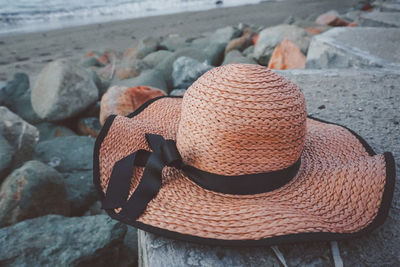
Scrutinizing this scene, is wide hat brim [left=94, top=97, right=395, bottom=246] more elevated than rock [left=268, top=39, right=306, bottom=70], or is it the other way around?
wide hat brim [left=94, top=97, right=395, bottom=246]

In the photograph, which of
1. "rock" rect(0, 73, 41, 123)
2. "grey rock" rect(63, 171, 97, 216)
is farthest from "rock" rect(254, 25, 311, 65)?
"rock" rect(0, 73, 41, 123)

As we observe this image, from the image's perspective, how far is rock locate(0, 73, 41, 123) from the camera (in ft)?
12.6

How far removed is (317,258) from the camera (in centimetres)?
108

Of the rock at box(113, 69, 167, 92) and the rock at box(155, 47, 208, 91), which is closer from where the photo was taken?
the rock at box(113, 69, 167, 92)

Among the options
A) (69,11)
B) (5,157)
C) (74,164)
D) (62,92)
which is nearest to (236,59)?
(62,92)

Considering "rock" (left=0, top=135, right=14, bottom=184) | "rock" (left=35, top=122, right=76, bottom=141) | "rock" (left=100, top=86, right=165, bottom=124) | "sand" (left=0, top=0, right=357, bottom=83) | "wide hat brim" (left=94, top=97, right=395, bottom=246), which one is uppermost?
"wide hat brim" (left=94, top=97, right=395, bottom=246)

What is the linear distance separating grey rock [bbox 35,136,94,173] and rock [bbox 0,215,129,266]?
3.20ft

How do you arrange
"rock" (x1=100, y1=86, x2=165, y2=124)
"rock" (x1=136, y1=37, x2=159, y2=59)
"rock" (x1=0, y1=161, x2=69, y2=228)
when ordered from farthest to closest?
"rock" (x1=136, y1=37, x2=159, y2=59) < "rock" (x1=100, y1=86, x2=165, y2=124) < "rock" (x1=0, y1=161, x2=69, y2=228)

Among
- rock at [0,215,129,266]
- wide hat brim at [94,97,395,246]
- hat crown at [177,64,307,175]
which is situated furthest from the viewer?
rock at [0,215,129,266]

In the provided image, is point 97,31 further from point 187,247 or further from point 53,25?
point 187,247

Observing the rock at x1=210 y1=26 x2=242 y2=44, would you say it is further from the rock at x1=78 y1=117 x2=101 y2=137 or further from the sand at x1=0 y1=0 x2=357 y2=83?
the rock at x1=78 y1=117 x2=101 y2=137

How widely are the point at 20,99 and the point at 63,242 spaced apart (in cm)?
329

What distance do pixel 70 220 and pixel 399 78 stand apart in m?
3.06

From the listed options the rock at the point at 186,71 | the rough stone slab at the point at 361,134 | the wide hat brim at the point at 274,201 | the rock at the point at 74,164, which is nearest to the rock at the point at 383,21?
the rough stone slab at the point at 361,134
